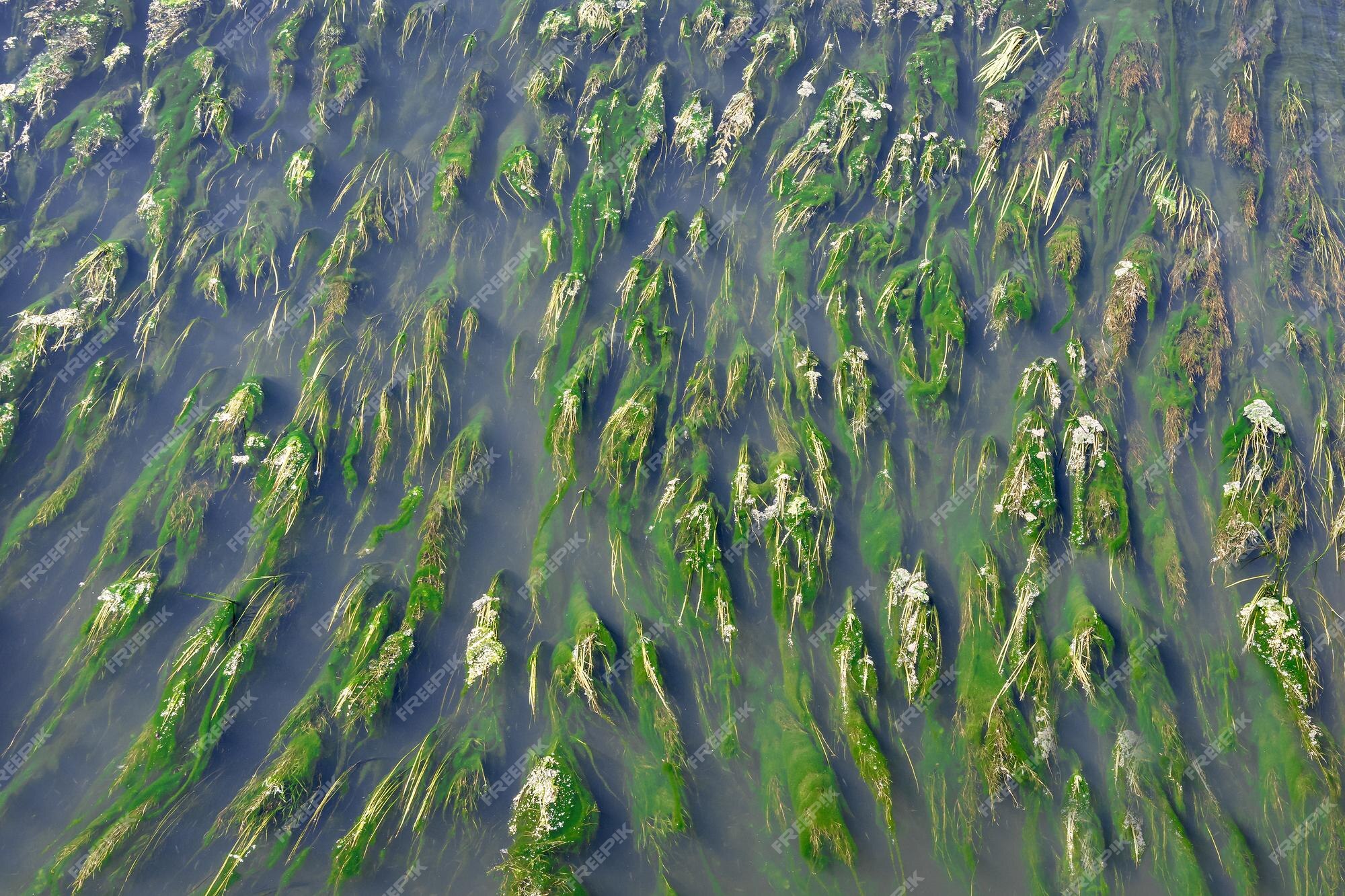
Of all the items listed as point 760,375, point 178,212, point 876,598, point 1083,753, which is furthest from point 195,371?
point 1083,753

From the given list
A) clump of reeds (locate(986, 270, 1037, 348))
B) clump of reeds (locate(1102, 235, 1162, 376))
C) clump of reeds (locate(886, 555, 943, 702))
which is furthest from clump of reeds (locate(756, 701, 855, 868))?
clump of reeds (locate(1102, 235, 1162, 376))

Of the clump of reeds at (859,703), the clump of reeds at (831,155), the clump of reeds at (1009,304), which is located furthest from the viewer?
the clump of reeds at (831,155)

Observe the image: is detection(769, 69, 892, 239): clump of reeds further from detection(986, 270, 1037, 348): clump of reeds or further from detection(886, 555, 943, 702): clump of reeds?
detection(886, 555, 943, 702): clump of reeds

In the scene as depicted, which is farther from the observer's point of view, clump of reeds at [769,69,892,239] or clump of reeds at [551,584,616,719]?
clump of reeds at [769,69,892,239]

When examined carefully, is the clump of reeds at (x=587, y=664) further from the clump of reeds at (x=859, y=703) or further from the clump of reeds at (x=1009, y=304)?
the clump of reeds at (x=1009, y=304)

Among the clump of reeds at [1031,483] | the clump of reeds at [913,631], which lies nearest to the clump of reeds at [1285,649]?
the clump of reeds at [1031,483]

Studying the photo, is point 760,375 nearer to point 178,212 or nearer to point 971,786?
point 971,786

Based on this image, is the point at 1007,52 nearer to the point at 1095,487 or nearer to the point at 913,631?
the point at 1095,487

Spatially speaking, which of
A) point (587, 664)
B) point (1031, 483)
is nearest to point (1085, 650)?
point (1031, 483)
